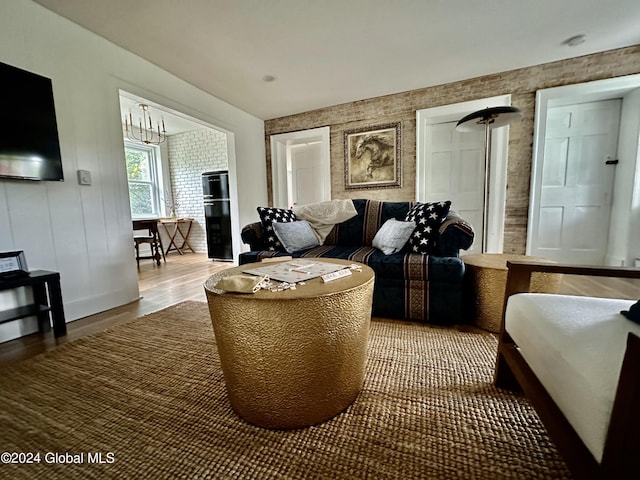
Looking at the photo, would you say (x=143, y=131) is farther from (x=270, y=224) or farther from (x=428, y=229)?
(x=428, y=229)

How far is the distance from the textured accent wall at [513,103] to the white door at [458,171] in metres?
0.30

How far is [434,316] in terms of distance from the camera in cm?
193

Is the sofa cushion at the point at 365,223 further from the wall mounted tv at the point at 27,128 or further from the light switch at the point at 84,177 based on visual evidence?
the wall mounted tv at the point at 27,128

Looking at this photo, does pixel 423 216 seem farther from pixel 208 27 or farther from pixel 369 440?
pixel 208 27

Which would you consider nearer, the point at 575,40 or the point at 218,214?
the point at 575,40

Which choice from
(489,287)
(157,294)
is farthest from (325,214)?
(157,294)

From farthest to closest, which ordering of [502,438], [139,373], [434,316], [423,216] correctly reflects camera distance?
1. [423,216]
2. [434,316]
3. [139,373]
4. [502,438]

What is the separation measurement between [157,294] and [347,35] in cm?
319

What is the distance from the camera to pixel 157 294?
2.84m

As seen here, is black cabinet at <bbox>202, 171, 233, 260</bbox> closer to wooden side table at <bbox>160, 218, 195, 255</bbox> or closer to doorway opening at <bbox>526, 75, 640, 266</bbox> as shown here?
wooden side table at <bbox>160, 218, 195, 255</bbox>

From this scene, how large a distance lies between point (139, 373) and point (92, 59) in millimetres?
2657

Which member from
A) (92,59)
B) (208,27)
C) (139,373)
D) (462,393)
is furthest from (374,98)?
(139,373)

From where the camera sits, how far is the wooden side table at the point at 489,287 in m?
1.69

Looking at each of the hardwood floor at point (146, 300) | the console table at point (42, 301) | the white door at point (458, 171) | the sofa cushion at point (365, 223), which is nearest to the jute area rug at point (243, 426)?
the hardwood floor at point (146, 300)
